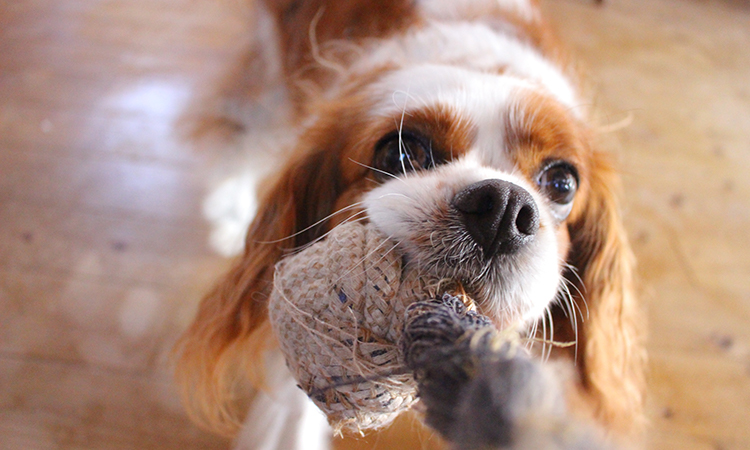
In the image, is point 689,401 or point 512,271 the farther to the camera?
point 689,401

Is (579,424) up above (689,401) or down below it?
above

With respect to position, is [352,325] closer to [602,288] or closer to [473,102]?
[473,102]

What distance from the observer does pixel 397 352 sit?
0.61 metres

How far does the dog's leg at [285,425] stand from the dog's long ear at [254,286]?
0.34 ft

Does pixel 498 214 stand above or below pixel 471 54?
below

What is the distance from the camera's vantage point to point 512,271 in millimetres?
758

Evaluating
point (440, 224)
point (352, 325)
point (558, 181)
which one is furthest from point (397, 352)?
point (558, 181)

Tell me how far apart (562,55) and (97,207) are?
178cm

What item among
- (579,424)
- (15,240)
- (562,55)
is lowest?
(15,240)

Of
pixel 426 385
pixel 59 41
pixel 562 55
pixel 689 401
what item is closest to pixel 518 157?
pixel 426 385

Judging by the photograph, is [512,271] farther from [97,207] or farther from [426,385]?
[97,207]

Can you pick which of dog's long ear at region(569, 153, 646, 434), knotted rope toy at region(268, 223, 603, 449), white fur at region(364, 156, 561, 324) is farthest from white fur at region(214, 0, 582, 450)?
dog's long ear at region(569, 153, 646, 434)

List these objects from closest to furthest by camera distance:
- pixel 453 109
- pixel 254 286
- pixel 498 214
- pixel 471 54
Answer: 1. pixel 498 214
2. pixel 453 109
3. pixel 254 286
4. pixel 471 54

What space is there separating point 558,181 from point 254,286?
0.72 m
